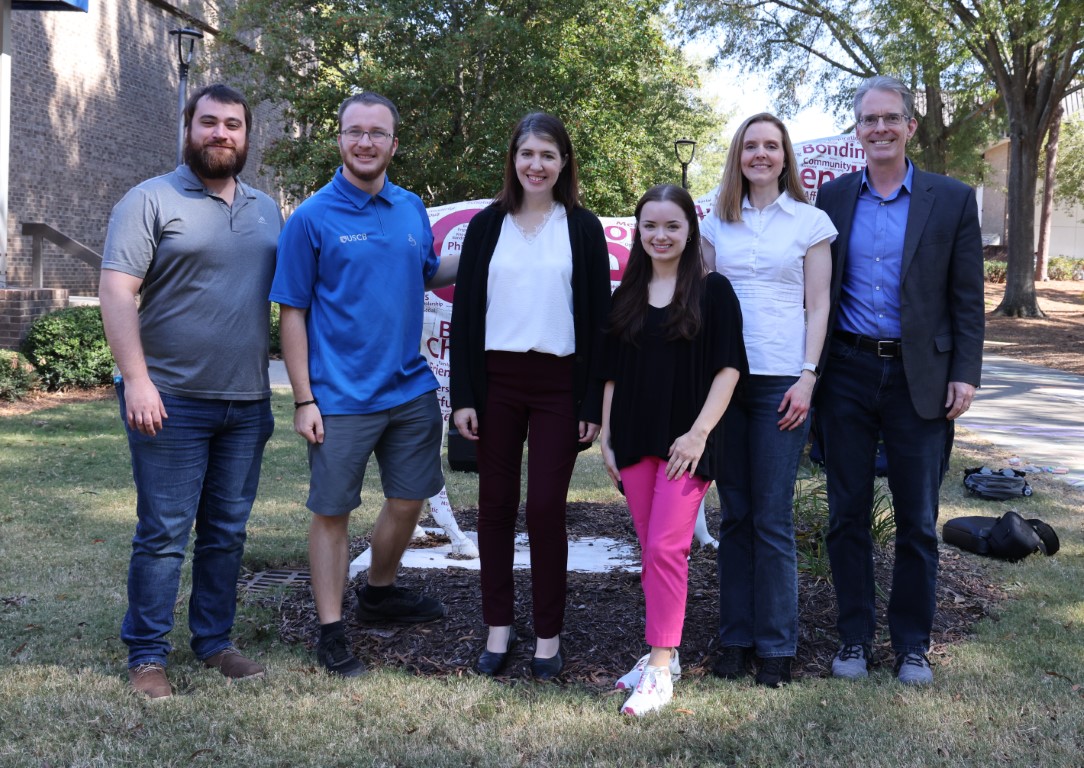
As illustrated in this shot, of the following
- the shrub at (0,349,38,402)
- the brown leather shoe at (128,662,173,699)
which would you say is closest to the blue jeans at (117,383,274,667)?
the brown leather shoe at (128,662,173,699)

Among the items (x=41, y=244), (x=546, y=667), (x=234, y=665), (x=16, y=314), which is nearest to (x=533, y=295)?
(x=546, y=667)

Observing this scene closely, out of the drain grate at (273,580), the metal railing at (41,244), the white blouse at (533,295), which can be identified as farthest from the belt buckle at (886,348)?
the metal railing at (41,244)

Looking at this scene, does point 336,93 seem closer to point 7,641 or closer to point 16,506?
point 16,506

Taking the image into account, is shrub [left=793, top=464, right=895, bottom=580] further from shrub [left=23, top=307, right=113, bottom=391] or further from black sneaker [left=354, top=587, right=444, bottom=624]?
shrub [left=23, top=307, right=113, bottom=391]

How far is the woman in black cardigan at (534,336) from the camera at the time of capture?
140 inches

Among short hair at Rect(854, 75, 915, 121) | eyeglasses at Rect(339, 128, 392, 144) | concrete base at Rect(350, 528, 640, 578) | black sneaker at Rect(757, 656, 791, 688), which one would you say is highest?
short hair at Rect(854, 75, 915, 121)

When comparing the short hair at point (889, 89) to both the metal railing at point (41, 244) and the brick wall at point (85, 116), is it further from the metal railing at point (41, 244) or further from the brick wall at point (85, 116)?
the brick wall at point (85, 116)

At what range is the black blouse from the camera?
3.45 m

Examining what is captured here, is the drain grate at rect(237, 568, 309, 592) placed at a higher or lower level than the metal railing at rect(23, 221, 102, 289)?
lower

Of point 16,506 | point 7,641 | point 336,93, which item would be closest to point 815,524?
point 7,641

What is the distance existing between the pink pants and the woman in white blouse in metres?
0.20

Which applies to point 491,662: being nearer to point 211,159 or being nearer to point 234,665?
point 234,665

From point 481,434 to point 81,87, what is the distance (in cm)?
2022

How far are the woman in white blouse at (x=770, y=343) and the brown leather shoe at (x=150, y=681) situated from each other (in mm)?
2034
